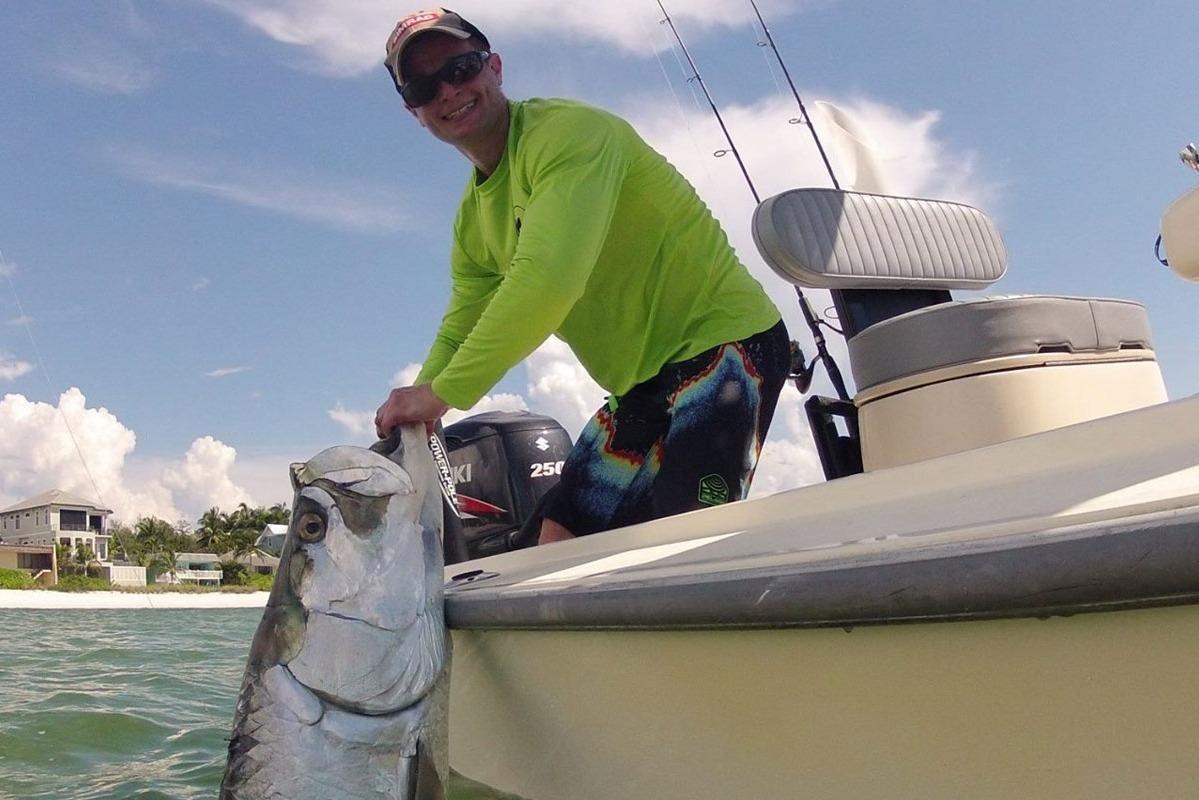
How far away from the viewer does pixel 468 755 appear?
2.36 m

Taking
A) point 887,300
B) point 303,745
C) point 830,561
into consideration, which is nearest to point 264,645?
point 303,745

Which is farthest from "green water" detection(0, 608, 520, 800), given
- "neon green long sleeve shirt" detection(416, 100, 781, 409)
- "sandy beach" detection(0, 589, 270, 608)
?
"sandy beach" detection(0, 589, 270, 608)

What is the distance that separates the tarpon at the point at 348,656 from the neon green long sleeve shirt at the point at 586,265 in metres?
0.34

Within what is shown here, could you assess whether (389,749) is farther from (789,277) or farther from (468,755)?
(789,277)

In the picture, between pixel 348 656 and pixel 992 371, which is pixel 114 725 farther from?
pixel 992 371

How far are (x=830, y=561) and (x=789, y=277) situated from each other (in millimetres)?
2170

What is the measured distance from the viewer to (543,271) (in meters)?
2.17

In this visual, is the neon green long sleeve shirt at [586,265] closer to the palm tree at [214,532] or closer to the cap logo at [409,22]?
the cap logo at [409,22]

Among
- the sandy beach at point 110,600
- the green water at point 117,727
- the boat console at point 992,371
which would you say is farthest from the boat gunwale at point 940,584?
the sandy beach at point 110,600

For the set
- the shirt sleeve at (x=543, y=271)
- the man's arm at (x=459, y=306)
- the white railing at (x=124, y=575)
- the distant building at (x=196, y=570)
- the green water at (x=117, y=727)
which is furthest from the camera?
the distant building at (x=196, y=570)

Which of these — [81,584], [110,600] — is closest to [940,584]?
[110,600]

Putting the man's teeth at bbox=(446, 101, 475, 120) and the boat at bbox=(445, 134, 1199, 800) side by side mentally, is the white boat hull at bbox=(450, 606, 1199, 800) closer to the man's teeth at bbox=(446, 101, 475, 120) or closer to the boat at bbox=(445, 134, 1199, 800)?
the boat at bbox=(445, 134, 1199, 800)

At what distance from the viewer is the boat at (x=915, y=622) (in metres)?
1.03

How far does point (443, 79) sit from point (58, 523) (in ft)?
220
